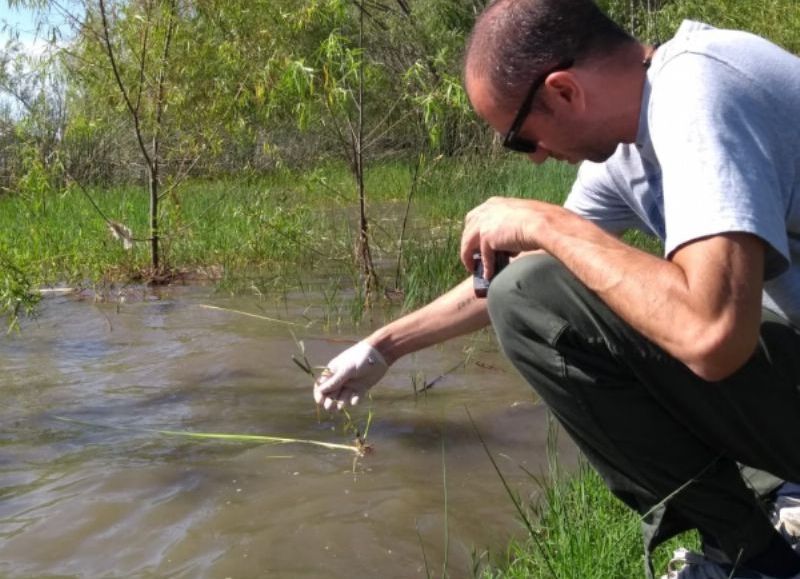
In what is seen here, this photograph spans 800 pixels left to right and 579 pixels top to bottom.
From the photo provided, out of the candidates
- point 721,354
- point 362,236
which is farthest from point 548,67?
point 362,236

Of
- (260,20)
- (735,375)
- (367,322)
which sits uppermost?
(260,20)

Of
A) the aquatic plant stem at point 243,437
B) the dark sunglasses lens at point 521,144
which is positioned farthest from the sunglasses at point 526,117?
the aquatic plant stem at point 243,437

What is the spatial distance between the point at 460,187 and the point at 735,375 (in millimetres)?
6636

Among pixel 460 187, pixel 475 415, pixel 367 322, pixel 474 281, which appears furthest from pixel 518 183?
pixel 474 281

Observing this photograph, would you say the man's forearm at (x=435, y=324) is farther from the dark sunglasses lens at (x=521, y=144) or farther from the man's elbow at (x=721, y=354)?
the man's elbow at (x=721, y=354)

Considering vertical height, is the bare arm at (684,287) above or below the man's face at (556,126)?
below

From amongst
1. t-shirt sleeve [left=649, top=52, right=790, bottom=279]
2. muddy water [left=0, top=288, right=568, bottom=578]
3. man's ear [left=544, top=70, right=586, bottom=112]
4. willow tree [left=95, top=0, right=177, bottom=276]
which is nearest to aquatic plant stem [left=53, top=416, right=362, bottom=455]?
muddy water [left=0, top=288, right=568, bottom=578]

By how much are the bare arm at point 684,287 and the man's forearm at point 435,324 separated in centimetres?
53

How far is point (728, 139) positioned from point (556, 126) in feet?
1.23

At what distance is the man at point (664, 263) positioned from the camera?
69.2 inches

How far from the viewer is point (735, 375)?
2.01 m

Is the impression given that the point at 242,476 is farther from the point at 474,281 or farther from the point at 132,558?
the point at 474,281

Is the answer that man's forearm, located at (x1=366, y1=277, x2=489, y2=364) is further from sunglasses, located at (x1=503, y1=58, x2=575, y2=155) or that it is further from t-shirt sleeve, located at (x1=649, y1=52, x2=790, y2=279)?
t-shirt sleeve, located at (x1=649, y1=52, x2=790, y2=279)

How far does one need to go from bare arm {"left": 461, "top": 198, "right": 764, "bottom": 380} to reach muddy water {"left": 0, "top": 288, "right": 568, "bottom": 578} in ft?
3.12
